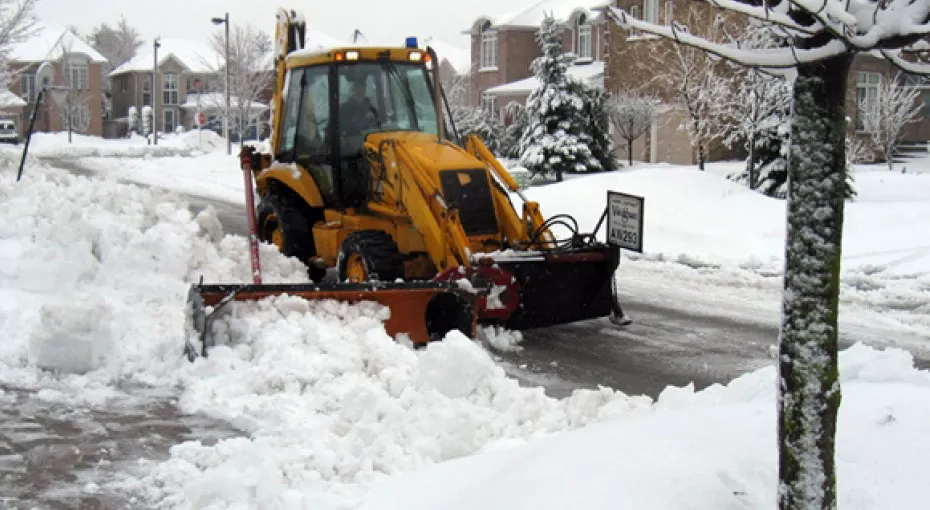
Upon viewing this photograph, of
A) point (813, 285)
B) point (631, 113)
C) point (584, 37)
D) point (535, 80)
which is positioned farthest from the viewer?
point (584, 37)

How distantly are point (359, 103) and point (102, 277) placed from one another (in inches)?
122

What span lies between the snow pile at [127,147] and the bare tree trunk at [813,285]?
140 ft

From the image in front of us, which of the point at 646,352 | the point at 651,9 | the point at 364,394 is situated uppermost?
the point at 651,9

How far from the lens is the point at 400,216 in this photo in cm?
980

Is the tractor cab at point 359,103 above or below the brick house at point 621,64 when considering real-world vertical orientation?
below

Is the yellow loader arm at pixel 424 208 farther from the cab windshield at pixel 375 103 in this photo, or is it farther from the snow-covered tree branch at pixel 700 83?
the snow-covered tree branch at pixel 700 83

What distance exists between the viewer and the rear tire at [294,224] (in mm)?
11180

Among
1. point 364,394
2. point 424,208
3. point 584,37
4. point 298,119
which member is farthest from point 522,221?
point 584,37

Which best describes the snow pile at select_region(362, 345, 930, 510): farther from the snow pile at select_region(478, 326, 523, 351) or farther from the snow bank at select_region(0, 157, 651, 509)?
the snow pile at select_region(478, 326, 523, 351)

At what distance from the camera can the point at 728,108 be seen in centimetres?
2677

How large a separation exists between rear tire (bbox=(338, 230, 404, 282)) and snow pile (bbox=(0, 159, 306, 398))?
89cm

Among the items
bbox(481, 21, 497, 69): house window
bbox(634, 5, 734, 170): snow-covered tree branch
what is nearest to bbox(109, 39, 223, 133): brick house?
bbox(481, 21, 497, 69): house window

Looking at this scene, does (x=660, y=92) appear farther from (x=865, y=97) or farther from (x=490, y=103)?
(x=490, y=103)

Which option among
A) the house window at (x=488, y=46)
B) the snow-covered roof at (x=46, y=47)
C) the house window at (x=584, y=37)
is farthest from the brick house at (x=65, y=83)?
the house window at (x=584, y=37)
